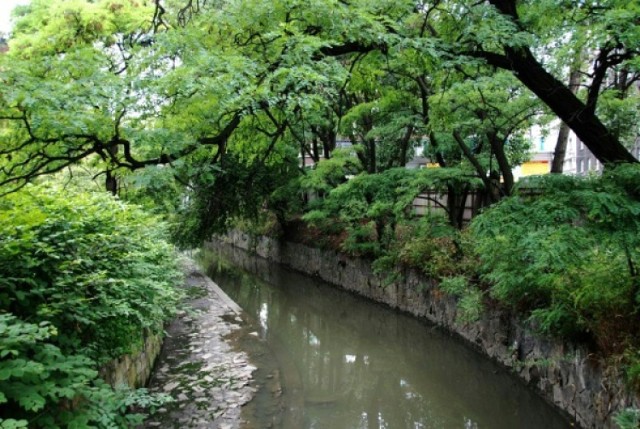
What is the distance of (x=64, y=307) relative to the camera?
3.82 meters

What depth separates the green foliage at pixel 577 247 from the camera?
13.2 ft

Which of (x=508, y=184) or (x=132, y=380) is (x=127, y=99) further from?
(x=508, y=184)

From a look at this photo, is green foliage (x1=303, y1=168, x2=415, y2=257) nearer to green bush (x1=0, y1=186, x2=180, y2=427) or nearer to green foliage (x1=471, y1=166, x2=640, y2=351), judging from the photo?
green foliage (x1=471, y1=166, x2=640, y2=351)

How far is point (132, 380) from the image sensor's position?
251 inches

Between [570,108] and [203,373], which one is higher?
[570,108]

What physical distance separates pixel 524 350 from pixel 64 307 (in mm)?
6852

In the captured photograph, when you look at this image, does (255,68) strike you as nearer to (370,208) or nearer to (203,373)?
(203,373)

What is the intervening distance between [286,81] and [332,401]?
503 cm

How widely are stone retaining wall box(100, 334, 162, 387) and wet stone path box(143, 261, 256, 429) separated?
20 centimetres

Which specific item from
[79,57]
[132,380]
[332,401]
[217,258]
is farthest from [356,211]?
[217,258]

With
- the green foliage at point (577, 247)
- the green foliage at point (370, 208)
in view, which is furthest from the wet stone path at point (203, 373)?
the green foliage at point (577, 247)

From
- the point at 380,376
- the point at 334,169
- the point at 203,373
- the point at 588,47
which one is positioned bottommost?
the point at 380,376

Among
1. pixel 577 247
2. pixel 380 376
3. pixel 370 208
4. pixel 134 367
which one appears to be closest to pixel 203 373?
pixel 134 367

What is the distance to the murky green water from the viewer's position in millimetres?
6828
